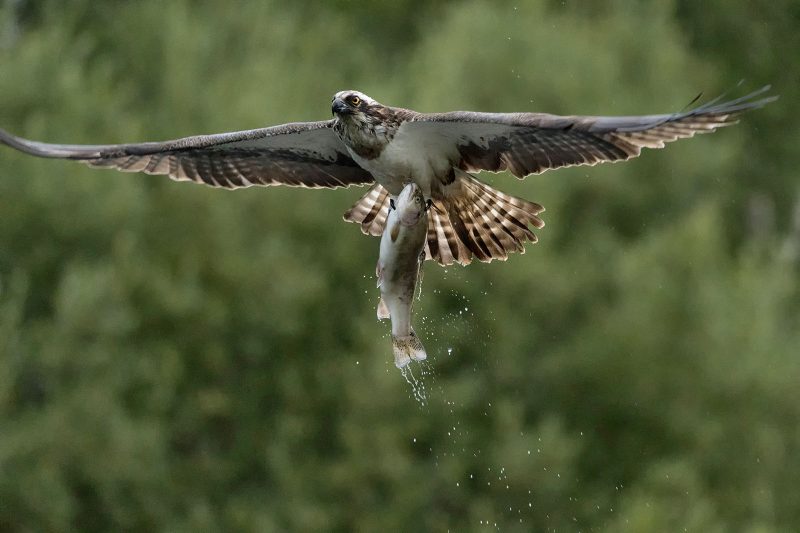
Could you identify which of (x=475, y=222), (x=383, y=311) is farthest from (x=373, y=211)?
(x=383, y=311)

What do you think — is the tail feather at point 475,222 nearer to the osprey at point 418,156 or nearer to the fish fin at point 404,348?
the osprey at point 418,156

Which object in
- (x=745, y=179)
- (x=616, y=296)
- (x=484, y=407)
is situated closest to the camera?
(x=484, y=407)

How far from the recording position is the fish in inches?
330

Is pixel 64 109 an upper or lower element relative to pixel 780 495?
upper

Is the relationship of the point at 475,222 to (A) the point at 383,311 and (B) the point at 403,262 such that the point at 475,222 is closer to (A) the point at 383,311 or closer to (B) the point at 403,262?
(A) the point at 383,311

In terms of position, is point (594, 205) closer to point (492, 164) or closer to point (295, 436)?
point (295, 436)

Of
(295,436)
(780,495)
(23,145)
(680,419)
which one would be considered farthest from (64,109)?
(23,145)

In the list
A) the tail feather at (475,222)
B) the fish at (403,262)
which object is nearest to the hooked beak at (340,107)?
the fish at (403,262)

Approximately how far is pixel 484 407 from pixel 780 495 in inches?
180

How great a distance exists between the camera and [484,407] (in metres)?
25.1

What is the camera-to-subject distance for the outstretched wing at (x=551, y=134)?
8.01 metres

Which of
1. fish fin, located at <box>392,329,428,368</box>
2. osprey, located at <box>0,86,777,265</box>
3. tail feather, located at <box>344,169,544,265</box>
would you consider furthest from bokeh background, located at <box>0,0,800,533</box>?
fish fin, located at <box>392,329,428,368</box>

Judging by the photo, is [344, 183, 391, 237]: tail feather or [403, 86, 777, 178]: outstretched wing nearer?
[403, 86, 777, 178]: outstretched wing

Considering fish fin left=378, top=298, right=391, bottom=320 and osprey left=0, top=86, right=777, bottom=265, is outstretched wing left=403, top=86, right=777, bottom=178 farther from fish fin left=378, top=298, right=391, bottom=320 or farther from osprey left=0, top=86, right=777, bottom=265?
fish fin left=378, top=298, right=391, bottom=320
